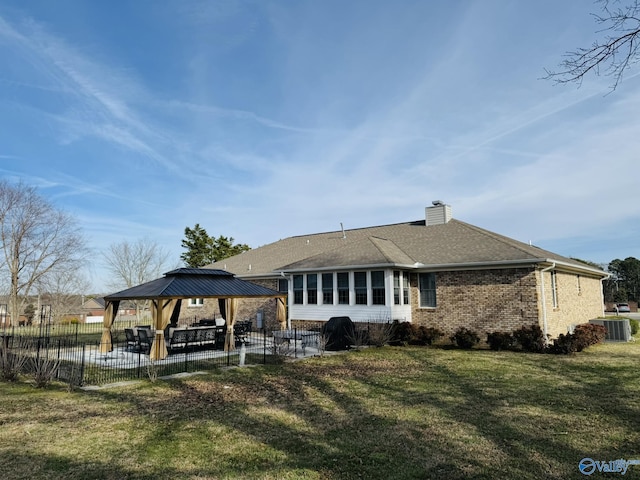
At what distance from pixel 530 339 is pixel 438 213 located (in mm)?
9128

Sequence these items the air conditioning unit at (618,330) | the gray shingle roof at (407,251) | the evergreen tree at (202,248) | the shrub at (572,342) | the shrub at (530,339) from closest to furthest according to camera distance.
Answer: the shrub at (572,342) < the shrub at (530,339) < the gray shingle roof at (407,251) < the air conditioning unit at (618,330) < the evergreen tree at (202,248)

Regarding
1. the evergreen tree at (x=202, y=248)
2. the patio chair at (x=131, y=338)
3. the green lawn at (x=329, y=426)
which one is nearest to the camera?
the green lawn at (x=329, y=426)

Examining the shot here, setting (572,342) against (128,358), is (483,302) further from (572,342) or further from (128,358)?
(128,358)

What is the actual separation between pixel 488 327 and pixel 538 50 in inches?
426

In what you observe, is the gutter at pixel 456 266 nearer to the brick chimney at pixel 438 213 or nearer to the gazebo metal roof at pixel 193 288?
the gazebo metal roof at pixel 193 288

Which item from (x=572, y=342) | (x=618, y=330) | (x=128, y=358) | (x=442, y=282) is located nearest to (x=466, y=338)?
(x=442, y=282)

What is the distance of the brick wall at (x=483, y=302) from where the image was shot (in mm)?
15531

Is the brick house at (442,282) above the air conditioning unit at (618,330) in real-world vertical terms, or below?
above

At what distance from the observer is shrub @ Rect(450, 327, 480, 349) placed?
622 inches

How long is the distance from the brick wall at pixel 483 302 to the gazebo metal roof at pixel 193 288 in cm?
700
